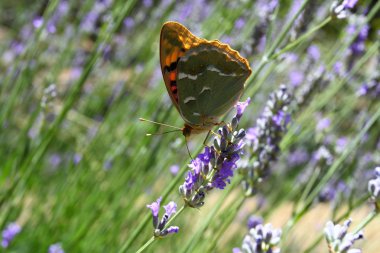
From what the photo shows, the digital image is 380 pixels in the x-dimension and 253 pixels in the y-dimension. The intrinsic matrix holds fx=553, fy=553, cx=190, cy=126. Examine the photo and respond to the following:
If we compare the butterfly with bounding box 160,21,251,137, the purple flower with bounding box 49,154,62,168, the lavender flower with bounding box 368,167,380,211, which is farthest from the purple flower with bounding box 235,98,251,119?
the purple flower with bounding box 49,154,62,168

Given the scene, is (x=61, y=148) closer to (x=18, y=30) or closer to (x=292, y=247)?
(x=18, y=30)

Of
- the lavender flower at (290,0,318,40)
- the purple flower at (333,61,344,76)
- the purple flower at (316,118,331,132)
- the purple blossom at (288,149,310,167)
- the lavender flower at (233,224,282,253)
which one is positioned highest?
the lavender flower at (290,0,318,40)

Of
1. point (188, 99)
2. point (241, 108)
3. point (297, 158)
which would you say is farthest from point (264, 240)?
point (297, 158)

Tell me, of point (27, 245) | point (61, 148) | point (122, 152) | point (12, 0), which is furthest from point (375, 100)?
point (12, 0)

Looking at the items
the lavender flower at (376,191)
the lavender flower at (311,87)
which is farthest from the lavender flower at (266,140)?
the lavender flower at (311,87)

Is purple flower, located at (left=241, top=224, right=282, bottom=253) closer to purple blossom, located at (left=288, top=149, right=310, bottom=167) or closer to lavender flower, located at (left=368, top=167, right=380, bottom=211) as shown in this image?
lavender flower, located at (left=368, top=167, right=380, bottom=211)

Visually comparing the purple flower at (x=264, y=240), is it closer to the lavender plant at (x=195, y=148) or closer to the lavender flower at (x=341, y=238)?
the lavender plant at (x=195, y=148)

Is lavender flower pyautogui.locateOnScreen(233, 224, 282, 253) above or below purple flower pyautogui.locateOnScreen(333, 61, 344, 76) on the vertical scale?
below

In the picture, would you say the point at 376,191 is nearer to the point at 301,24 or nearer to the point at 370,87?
the point at 301,24
